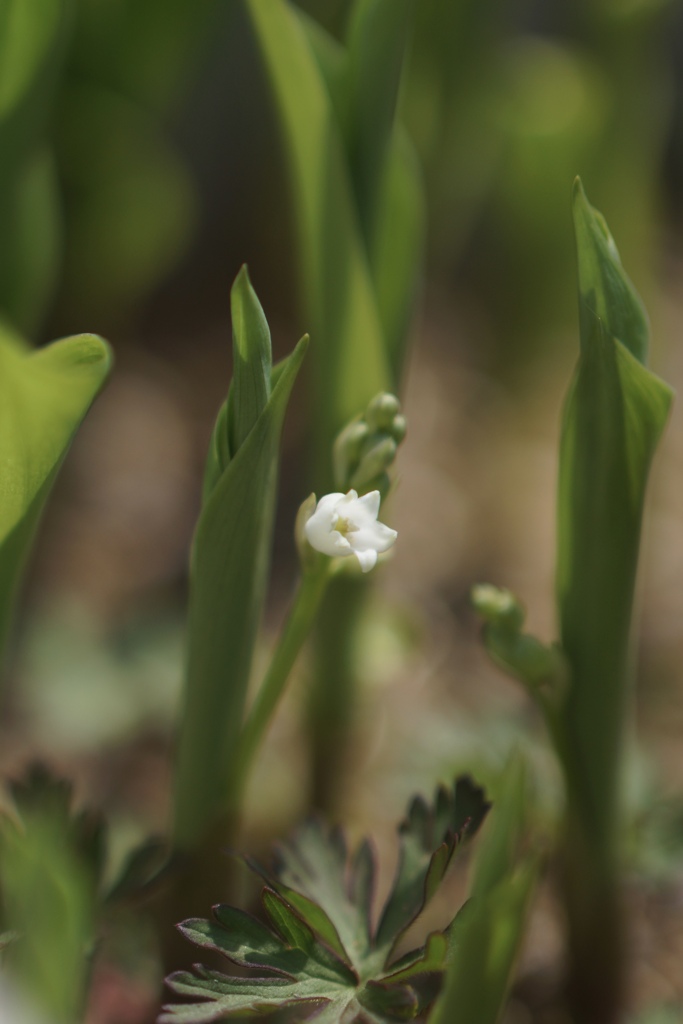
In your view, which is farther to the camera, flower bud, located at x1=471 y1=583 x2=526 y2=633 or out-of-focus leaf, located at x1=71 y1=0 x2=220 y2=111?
out-of-focus leaf, located at x1=71 y1=0 x2=220 y2=111

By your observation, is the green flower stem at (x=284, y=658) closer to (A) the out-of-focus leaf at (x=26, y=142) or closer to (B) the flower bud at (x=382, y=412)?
(B) the flower bud at (x=382, y=412)

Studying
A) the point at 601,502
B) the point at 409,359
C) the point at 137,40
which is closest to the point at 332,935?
the point at 601,502

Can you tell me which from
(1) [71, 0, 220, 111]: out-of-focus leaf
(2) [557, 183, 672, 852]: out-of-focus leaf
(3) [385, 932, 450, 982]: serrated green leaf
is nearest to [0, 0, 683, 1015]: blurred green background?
(1) [71, 0, 220, 111]: out-of-focus leaf

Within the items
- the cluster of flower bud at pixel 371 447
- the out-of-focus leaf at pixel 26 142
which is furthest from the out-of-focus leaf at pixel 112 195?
the cluster of flower bud at pixel 371 447

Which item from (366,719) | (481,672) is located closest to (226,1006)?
(366,719)

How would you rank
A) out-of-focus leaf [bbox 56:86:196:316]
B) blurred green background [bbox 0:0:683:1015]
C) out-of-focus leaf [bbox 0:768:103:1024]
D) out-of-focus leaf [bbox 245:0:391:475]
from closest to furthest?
out-of-focus leaf [bbox 0:768:103:1024] → out-of-focus leaf [bbox 245:0:391:475] → blurred green background [bbox 0:0:683:1015] → out-of-focus leaf [bbox 56:86:196:316]

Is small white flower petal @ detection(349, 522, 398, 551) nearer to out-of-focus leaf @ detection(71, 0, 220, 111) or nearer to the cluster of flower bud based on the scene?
the cluster of flower bud
